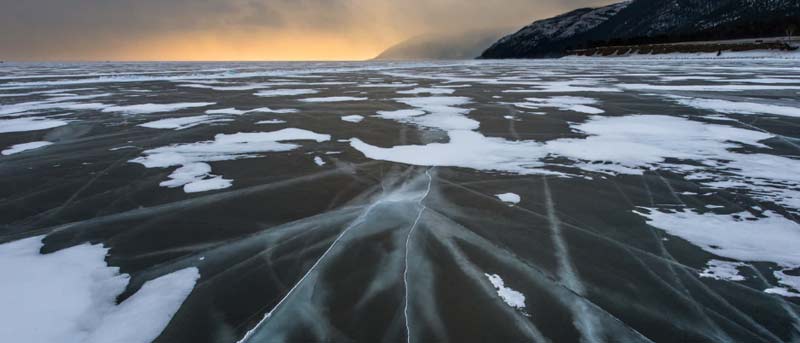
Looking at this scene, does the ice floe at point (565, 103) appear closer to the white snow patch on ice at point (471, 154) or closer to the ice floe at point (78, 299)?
the white snow patch on ice at point (471, 154)

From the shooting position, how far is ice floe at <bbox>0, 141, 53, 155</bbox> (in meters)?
3.23

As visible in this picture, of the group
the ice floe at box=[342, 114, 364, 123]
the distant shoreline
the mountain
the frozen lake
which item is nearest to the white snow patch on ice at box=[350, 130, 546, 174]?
the frozen lake

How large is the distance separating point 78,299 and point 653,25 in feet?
406

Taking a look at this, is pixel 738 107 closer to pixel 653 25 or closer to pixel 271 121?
pixel 271 121

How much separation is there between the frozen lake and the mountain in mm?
61399

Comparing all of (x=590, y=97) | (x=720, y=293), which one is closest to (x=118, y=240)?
(x=720, y=293)

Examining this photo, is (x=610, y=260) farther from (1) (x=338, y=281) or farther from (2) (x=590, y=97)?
(2) (x=590, y=97)

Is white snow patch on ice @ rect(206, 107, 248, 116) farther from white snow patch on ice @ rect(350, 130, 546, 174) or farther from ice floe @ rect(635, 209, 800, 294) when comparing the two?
ice floe @ rect(635, 209, 800, 294)

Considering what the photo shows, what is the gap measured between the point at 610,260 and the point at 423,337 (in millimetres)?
779

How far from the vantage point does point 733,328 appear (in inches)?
43.3

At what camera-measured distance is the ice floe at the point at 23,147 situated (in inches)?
127

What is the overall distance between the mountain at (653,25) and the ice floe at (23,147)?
2502 inches

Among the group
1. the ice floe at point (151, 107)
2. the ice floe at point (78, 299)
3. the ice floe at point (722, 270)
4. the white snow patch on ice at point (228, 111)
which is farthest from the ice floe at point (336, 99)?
the ice floe at point (722, 270)

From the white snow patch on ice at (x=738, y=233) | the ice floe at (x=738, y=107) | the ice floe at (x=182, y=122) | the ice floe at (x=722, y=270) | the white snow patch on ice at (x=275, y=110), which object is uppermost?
the white snow patch on ice at (x=275, y=110)
